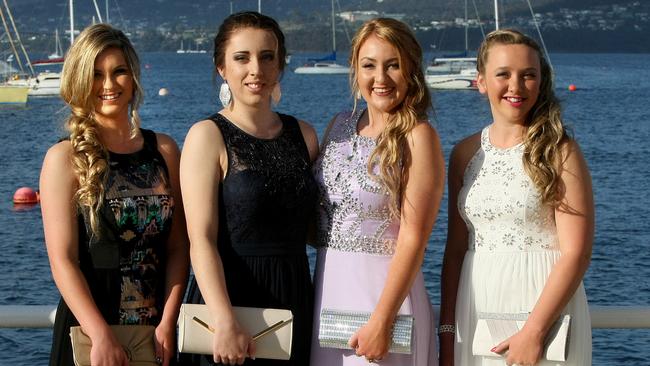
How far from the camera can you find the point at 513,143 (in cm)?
387

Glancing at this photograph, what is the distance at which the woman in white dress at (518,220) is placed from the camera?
3666 mm

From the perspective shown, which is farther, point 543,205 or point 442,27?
point 442,27

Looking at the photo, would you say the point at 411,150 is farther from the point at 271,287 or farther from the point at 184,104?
the point at 184,104

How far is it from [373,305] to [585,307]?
756mm

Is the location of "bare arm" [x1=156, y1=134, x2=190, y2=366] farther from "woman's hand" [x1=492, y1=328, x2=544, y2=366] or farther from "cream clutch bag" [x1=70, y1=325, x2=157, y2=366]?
"woman's hand" [x1=492, y1=328, x2=544, y2=366]

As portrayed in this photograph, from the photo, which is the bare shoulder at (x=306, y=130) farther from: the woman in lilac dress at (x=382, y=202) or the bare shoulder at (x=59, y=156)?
the bare shoulder at (x=59, y=156)

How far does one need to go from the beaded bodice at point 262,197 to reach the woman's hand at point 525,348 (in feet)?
2.70

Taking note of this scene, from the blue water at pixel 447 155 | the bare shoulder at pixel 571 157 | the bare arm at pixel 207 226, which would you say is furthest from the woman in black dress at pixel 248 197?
the bare shoulder at pixel 571 157

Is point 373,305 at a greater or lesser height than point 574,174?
lesser

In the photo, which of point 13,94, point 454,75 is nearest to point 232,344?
point 13,94

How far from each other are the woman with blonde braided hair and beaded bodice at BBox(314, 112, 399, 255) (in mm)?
532

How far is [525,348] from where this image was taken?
364 centimetres

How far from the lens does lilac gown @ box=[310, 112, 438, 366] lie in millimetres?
3797

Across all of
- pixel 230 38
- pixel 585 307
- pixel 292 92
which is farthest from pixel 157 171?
pixel 292 92
